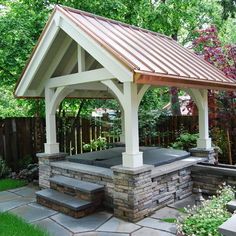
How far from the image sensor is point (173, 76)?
15.7ft

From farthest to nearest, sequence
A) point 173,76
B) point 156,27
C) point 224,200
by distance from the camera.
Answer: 1. point 156,27
2. point 173,76
3. point 224,200

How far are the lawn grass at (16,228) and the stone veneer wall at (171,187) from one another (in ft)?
6.56

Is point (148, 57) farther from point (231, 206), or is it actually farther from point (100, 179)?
point (231, 206)

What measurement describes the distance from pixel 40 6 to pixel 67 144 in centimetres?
419

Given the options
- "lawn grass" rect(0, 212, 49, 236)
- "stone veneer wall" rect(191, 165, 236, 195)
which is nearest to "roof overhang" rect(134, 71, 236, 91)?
"stone veneer wall" rect(191, 165, 236, 195)

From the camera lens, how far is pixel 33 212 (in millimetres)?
5445

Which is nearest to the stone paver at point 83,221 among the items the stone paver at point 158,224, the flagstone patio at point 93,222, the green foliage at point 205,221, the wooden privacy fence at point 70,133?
the flagstone patio at point 93,222

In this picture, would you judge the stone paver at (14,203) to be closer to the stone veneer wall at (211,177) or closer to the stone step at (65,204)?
the stone step at (65,204)

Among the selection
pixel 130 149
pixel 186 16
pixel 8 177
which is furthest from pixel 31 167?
pixel 186 16

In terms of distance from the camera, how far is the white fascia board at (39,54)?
18.7ft

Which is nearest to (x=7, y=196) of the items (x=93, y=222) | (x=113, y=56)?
(x=93, y=222)

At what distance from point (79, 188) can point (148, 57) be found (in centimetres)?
261

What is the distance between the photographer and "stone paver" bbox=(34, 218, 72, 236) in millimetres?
4496

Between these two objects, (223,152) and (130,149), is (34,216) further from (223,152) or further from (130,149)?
(223,152)
